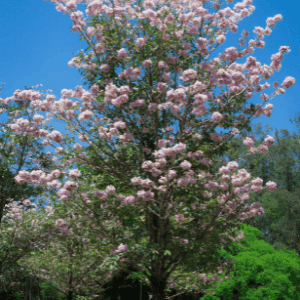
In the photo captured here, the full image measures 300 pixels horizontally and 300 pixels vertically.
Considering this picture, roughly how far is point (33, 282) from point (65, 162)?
15.1 meters

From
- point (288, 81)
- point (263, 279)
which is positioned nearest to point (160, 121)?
point (288, 81)

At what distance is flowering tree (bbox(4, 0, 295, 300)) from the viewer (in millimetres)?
7750

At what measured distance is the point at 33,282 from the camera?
20047 millimetres

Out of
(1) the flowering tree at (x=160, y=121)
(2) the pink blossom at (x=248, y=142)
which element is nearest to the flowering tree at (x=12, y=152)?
(1) the flowering tree at (x=160, y=121)

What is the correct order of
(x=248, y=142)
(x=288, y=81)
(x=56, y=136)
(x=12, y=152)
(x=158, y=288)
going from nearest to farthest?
(x=56, y=136) < (x=248, y=142) < (x=288, y=81) < (x=158, y=288) < (x=12, y=152)

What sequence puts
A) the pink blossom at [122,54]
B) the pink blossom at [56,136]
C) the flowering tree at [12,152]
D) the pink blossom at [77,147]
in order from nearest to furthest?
the pink blossom at [56,136] → the pink blossom at [122,54] → the pink blossom at [77,147] → the flowering tree at [12,152]

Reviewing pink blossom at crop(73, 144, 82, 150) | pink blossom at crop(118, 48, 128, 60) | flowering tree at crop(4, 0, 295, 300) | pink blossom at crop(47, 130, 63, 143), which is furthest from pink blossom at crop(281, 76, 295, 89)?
pink blossom at crop(47, 130, 63, 143)

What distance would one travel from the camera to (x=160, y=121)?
8938 mm

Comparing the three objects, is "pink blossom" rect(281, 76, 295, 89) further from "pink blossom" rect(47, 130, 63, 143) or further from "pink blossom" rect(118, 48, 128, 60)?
"pink blossom" rect(47, 130, 63, 143)

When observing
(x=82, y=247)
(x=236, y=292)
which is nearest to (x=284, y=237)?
(x=236, y=292)

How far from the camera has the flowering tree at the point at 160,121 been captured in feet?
25.4

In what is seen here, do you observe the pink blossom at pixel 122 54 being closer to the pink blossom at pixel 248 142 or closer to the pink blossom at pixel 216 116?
the pink blossom at pixel 216 116

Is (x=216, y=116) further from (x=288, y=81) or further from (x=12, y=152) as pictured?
(x=12, y=152)

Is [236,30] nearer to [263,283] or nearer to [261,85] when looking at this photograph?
[261,85]
